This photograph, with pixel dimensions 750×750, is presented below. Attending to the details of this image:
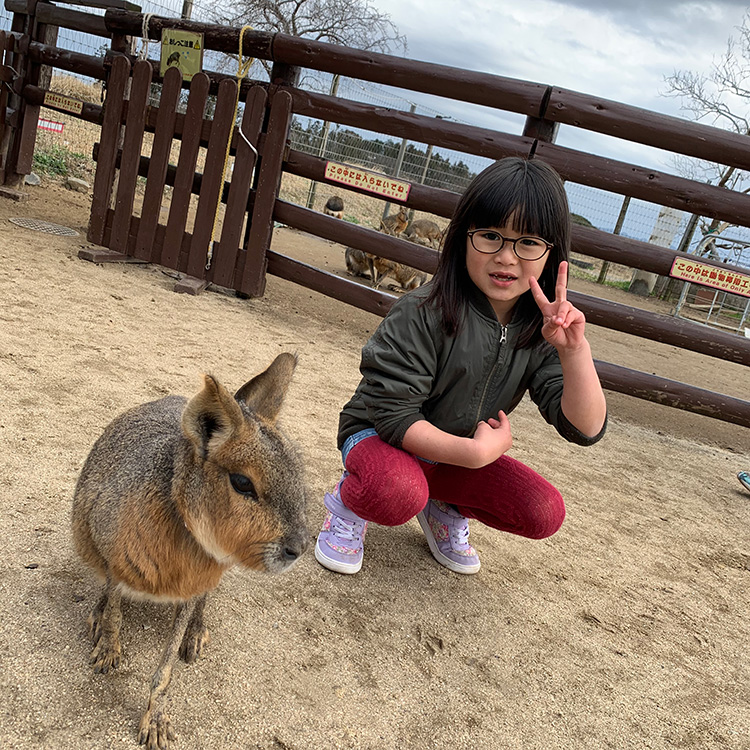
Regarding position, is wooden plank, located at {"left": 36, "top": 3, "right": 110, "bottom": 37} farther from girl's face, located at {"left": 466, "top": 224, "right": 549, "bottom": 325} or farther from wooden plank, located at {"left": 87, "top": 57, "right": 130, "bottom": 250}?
girl's face, located at {"left": 466, "top": 224, "right": 549, "bottom": 325}

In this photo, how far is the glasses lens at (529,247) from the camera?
2057mm

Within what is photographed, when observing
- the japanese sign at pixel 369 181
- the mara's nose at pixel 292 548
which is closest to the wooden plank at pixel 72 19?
the japanese sign at pixel 369 181

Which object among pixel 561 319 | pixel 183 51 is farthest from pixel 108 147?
pixel 561 319

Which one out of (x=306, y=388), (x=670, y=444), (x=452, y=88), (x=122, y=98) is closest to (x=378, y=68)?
(x=452, y=88)

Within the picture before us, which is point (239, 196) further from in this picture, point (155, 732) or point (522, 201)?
point (155, 732)

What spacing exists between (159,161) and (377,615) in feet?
15.9

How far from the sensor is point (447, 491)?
2.49 meters

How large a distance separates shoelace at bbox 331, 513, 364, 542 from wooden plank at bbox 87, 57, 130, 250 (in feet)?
15.4

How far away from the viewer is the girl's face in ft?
6.78

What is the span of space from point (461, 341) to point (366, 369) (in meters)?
0.32

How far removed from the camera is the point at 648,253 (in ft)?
16.7

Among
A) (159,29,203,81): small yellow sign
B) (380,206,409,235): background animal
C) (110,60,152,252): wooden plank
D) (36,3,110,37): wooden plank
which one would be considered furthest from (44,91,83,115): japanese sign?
(380,206,409,235): background animal

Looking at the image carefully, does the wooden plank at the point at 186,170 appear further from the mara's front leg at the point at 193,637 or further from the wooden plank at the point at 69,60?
the mara's front leg at the point at 193,637

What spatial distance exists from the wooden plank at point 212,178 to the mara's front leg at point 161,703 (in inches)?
175
